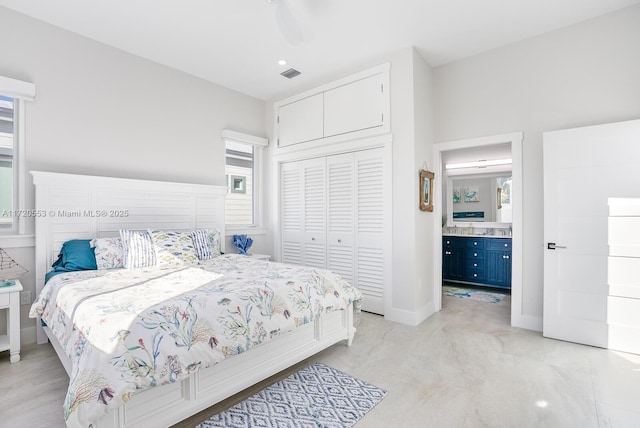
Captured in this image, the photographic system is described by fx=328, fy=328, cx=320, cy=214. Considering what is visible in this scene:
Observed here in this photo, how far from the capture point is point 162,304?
68.4 inches

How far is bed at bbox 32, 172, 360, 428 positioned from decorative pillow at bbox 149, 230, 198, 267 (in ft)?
0.06

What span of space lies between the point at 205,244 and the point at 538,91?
3.73 m

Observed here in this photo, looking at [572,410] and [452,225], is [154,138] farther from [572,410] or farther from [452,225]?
[452,225]

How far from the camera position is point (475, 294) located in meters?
4.88

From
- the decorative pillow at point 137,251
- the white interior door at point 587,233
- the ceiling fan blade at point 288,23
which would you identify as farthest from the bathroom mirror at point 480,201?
the decorative pillow at point 137,251

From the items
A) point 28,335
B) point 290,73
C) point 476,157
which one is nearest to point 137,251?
point 28,335

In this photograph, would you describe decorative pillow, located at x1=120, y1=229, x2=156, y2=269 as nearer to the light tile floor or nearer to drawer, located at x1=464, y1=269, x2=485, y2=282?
the light tile floor

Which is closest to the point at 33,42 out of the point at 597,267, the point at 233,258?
the point at 233,258

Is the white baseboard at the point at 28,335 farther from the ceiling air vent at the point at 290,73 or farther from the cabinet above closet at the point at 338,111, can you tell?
the ceiling air vent at the point at 290,73

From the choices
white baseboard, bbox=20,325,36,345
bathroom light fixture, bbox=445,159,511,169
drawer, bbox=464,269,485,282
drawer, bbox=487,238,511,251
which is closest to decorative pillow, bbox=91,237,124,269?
white baseboard, bbox=20,325,36,345

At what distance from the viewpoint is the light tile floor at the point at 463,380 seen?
1868mm

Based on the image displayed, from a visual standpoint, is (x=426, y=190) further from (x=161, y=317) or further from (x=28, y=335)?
(x=28, y=335)

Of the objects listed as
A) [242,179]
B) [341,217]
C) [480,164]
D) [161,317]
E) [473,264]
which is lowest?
[473,264]

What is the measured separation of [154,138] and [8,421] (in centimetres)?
279
